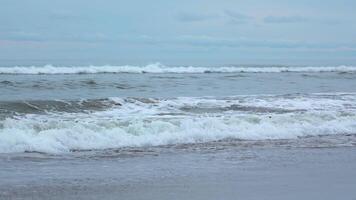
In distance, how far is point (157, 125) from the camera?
11.9 meters

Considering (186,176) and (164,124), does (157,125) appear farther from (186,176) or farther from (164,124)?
(186,176)

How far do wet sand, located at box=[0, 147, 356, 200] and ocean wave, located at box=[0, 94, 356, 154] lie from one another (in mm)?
1198

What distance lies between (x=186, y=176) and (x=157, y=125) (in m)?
4.30

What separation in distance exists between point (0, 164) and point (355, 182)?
5.60m

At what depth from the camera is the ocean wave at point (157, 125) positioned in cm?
1038

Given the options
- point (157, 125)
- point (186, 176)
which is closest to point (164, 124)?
point (157, 125)

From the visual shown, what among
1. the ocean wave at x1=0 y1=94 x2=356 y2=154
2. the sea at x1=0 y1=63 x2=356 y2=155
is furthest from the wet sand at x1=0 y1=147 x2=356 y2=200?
the ocean wave at x1=0 y1=94 x2=356 y2=154

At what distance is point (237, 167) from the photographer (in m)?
8.47

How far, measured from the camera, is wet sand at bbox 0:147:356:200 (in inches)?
261

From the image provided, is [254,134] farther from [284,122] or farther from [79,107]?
[79,107]

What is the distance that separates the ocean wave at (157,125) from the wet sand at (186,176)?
1.20 metres

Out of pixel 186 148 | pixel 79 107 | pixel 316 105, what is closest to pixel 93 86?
pixel 79 107

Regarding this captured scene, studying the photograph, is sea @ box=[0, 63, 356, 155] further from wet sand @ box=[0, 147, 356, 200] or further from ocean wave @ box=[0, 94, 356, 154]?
wet sand @ box=[0, 147, 356, 200]

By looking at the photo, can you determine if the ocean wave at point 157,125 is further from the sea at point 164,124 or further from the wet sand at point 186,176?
the wet sand at point 186,176
